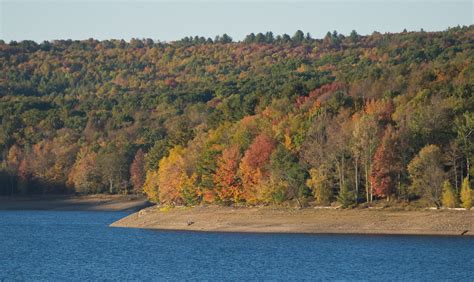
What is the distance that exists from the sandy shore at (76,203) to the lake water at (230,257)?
47.6 metres

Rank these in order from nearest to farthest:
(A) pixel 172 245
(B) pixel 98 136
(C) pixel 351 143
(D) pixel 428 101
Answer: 1. (A) pixel 172 245
2. (C) pixel 351 143
3. (D) pixel 428 101
4. (B) pixel 98 136

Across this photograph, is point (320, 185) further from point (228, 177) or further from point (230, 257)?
point (230, 257)

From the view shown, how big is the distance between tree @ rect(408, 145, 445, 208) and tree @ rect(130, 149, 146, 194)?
6987 centimetres

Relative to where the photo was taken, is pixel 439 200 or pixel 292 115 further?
pixel 292 115

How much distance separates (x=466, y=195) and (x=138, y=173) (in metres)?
77.3

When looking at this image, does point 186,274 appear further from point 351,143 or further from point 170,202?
point 170,202

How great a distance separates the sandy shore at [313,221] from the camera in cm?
8038

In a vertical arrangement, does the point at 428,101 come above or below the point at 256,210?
above

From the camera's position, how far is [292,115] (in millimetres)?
110562

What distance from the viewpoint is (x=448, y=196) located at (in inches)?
3334

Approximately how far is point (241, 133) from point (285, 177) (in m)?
14.1

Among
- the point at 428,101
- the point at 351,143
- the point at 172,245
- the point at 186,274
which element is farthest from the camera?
the point at 428,101

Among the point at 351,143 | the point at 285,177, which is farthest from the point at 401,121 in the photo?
the point at 285,177

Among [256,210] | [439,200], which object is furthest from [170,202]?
[439,200]
